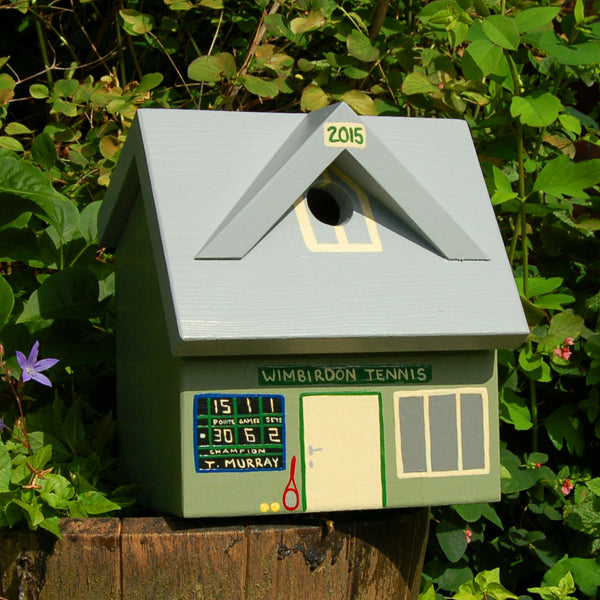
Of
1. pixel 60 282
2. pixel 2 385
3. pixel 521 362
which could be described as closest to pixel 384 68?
pixel 521 362

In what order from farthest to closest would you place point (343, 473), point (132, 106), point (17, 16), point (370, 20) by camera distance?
1. point (17, 16)
2. point (370, 20)
3. point (132, 106)
4. point (343, 473)

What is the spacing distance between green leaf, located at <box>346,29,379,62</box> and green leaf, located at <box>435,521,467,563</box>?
1.27 m

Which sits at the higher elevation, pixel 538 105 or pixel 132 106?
pixel 538 105

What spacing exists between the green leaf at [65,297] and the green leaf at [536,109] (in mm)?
1068

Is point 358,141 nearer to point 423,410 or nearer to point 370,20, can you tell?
point 423,410

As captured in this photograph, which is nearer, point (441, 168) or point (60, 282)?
point (441, 168)

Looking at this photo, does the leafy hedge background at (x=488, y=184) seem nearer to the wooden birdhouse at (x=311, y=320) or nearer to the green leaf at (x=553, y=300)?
the green leaf at (x=553, y=300)

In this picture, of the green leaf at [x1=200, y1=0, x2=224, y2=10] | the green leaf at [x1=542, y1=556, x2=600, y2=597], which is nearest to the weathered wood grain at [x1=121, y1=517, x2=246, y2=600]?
the green leaf at [x1=542, y1=556, x2=600, y2=597]

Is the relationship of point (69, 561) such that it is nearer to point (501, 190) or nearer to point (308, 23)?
point (501, 190)

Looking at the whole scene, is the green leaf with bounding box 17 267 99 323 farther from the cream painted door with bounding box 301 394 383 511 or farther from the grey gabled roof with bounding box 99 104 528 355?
the cream painted door with bounding box 301 394 383 511

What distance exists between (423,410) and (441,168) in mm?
501

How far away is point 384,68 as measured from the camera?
3020 millimetres

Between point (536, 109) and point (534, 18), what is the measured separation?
212 millimetres

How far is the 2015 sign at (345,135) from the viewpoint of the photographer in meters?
1.75
